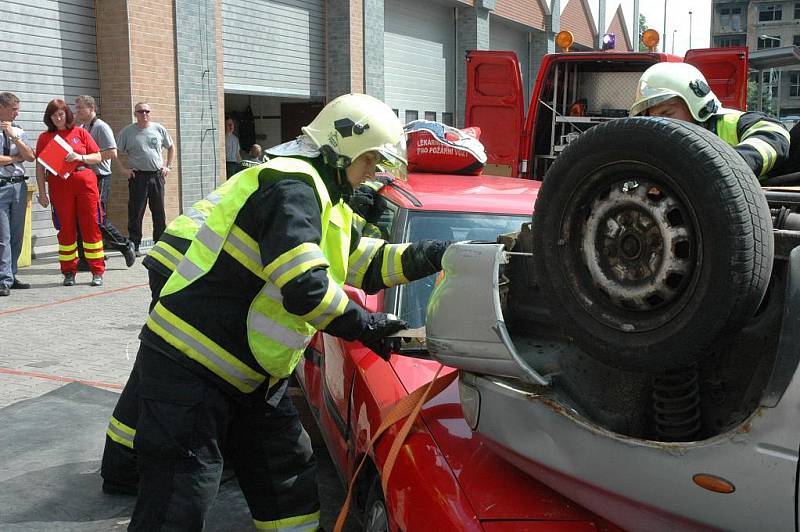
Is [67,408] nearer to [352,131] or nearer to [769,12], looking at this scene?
[352,131]

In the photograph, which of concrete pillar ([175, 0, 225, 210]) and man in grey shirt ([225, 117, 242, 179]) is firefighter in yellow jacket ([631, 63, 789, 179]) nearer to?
concrete pillar ([175, 0, 225, 210])

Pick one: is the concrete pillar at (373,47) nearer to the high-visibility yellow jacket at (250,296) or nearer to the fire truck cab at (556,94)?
the fire truck cab at (556,94)

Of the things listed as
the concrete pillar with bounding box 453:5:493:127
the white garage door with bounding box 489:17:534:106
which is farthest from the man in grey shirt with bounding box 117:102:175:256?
the white garage door with bounding box 489:17:534:106

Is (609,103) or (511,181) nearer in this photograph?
(511,181)

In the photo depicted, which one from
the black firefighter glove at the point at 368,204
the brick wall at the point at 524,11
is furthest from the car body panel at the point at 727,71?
the brick wall at the point at 524,11

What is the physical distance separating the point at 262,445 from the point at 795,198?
76.2 inches

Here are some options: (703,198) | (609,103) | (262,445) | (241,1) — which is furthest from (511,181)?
(241,1)

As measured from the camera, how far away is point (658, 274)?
1964mm

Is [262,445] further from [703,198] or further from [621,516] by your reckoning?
[703,198]

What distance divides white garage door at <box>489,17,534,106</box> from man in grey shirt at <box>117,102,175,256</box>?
15106 mm

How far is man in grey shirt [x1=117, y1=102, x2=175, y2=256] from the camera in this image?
11.1 m

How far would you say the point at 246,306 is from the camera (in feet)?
9.50

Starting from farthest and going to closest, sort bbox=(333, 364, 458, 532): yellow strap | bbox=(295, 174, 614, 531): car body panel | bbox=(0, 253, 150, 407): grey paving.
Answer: bbox=(0, 253, 150, 407): grey paving → bbox=(333, 364, 458, 532): yellow strap → bbox=(295, 174, 614, 531): car body panel

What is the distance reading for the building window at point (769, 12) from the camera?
92062mm
